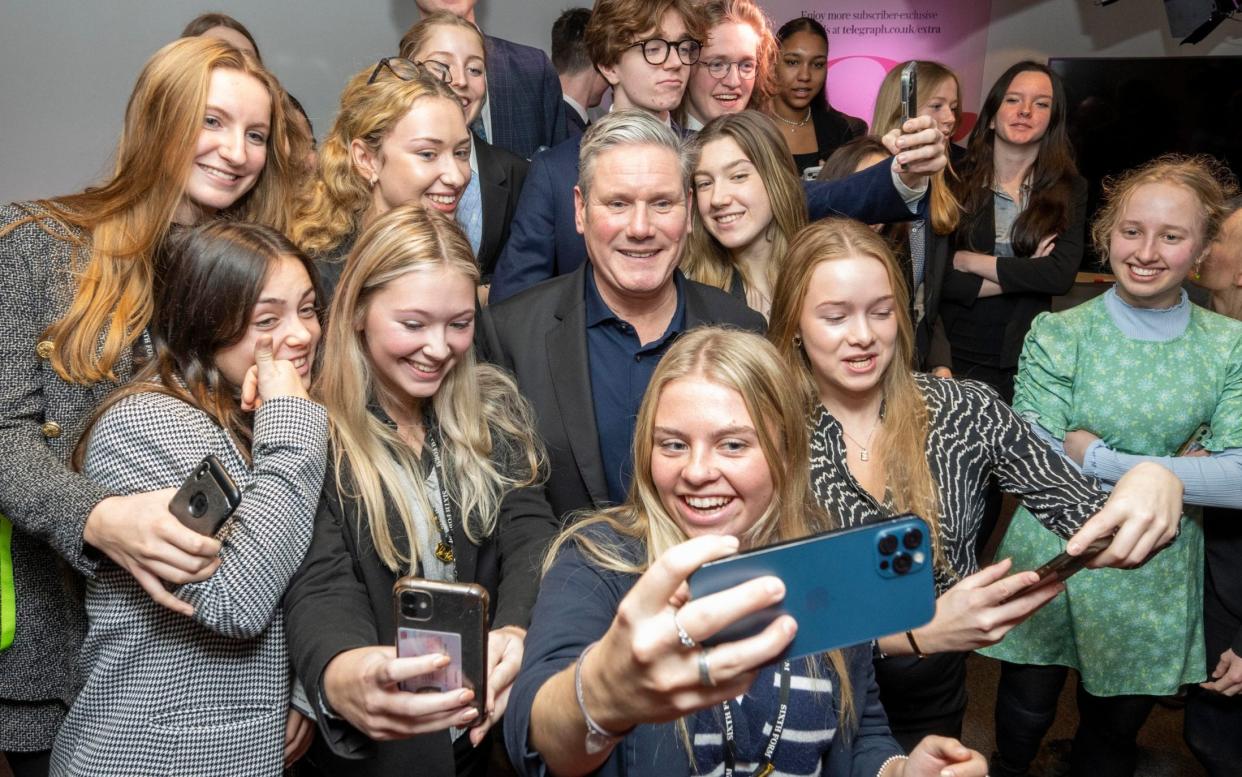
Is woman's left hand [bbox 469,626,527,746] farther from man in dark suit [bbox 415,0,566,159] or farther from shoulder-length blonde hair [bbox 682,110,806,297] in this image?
man in dark suit [bbox 415,0,566,159]

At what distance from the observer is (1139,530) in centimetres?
173

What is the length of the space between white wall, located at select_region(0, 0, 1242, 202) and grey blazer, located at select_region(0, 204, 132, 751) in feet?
8.25

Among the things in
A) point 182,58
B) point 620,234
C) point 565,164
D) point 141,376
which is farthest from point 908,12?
point 141,376

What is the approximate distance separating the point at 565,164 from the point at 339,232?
2.09 feet

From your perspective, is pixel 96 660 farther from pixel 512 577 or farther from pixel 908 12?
pixel 908 12

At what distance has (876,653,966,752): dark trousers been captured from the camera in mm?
2092

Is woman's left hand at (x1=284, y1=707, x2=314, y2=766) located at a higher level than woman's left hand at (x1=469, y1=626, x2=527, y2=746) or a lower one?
lower

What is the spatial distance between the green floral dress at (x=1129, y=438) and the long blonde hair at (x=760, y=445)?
1.06 metres

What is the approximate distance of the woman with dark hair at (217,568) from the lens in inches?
62.4

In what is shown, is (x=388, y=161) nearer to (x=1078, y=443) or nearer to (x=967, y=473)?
(x=967, y=473)

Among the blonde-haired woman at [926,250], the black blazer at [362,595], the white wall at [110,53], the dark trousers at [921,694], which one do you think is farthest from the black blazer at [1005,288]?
the white wall at [110,53]

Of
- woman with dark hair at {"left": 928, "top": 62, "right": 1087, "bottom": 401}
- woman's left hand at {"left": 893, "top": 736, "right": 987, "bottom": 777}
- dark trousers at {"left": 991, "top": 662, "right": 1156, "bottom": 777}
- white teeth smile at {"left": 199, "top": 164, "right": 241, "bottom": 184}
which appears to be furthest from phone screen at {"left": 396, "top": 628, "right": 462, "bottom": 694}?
woman with dark hair at {"left": 928, "top": 62, "right": 1087, "bottom": 401}

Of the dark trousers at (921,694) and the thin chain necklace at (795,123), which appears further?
the thin chain necklace at (795,123)

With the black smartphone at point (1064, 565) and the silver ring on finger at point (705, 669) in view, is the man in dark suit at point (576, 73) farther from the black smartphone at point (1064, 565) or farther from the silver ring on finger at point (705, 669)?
the silver ring on finger at point (705, 669)
